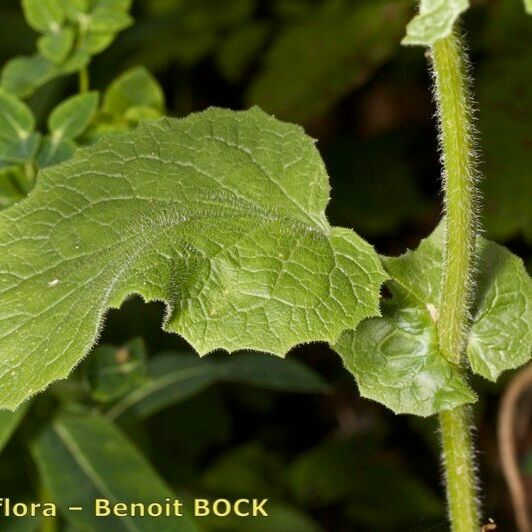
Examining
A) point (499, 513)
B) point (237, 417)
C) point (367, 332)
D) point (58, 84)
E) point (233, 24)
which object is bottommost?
point (499, 513)

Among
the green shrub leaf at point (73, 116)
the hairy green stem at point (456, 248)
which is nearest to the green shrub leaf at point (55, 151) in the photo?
the green shrub leaf at point (73, 116)

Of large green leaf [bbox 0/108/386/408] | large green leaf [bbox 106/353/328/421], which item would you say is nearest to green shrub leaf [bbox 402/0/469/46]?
large green leaf [bbox 0/108/386/408]

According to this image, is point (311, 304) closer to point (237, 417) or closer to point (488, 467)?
point (237, 417)

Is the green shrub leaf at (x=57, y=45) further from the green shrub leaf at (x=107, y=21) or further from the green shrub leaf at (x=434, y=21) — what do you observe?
the green shrub leaf at (x=434, y=21)

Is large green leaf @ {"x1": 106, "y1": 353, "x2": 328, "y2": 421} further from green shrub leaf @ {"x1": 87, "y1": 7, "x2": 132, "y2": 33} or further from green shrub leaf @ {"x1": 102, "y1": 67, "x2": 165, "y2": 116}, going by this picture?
green shrub leaf @ {"x1": 87, "y1": 7, "x2": 132, "y2": 33}

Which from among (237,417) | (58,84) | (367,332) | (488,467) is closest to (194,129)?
(367,332)

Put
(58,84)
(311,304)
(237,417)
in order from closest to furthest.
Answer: (311,304)
(58,84)
(237,417)

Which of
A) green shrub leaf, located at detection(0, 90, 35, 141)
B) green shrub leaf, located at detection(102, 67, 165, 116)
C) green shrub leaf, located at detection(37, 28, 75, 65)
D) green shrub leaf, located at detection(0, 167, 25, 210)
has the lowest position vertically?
green shrub leaf, located at detection(0, 167, 25, 210)

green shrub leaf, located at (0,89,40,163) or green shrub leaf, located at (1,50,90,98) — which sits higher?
green shrub leaf, located at (1,50,90,98)
